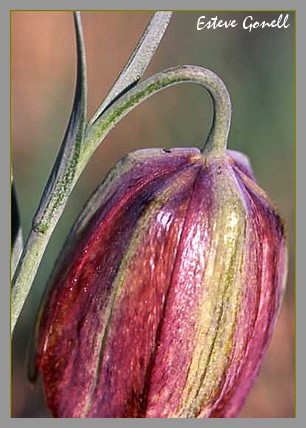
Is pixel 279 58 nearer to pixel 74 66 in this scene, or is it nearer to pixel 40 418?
pixel 74 66

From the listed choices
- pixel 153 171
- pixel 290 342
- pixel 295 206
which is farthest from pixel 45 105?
pixel 290 342

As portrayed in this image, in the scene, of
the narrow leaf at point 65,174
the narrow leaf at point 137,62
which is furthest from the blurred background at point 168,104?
the narrow leaf at point 65,174

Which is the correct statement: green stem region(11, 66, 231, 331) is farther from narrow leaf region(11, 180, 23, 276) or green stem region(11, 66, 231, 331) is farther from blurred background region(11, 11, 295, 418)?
blurred background region(11, 11, 295, 418)

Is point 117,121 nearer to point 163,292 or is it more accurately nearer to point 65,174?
point 65,174

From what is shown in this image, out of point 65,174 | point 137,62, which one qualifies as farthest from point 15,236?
point 137,62

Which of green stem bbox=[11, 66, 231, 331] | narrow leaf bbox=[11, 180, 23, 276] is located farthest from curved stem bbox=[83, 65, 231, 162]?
narrow leaf bbox=[11, 180, 23, 276]
